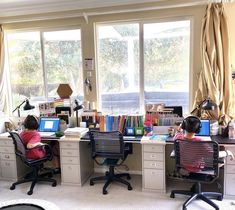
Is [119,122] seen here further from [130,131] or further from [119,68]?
[119,68]

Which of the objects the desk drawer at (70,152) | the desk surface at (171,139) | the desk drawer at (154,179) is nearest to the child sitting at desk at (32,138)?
the desk drawer at (70,152)

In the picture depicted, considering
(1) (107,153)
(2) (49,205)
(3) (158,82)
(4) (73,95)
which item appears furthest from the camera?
(4) (73,95)

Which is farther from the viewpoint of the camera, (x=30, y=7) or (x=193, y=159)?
(x=30, y=7)

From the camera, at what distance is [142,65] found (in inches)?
150

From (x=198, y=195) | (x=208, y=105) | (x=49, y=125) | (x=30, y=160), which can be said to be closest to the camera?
(x=198, y=195)

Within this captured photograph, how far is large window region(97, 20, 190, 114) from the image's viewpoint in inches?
145

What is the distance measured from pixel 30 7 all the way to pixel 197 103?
287 centimetres

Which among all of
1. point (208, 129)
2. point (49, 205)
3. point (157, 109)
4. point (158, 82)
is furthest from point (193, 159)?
point (49, 205)

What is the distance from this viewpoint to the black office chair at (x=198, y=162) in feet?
8.69

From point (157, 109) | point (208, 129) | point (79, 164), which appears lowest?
point (79, 164)

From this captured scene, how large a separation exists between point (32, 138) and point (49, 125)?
0.61 metres

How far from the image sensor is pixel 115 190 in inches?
132

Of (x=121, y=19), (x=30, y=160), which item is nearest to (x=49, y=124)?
(x=30, y=160)

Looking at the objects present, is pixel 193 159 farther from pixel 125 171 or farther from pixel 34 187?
pixel 34 187
